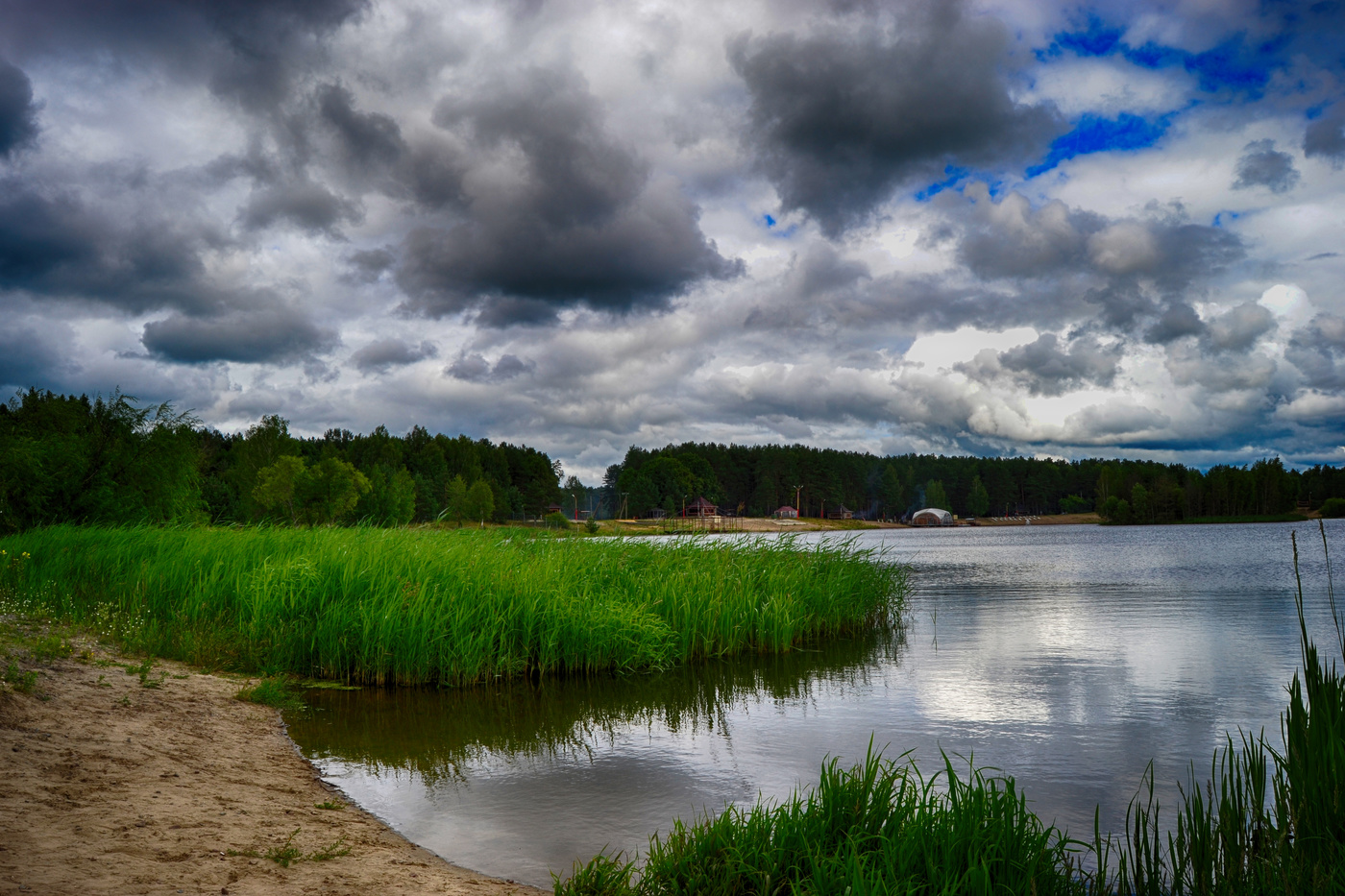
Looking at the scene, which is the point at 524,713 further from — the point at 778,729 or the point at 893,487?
the point at 893,487

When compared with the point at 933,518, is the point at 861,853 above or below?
above

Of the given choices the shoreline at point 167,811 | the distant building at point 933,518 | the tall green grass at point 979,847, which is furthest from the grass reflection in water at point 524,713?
the distant building at point 933,518

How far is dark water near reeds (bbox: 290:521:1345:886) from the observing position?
7.58 m

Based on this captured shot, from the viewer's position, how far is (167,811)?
225 inches

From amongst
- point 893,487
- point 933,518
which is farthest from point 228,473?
point 893,487

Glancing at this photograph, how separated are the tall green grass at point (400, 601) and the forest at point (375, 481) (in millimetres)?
2481

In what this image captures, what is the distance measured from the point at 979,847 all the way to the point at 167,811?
5.65 meters

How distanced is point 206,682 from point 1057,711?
12424 mm

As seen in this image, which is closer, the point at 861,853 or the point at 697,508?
the point at 861,853

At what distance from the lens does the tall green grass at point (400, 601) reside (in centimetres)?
1285

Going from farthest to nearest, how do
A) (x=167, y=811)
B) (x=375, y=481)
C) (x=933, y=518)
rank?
(x=933, y=518)
(x=375, y=481)
(x=167, y=811)

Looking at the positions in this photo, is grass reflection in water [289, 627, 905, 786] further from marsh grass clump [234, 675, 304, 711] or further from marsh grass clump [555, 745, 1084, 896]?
marsh grass clump [555, 745, 1084, 896]

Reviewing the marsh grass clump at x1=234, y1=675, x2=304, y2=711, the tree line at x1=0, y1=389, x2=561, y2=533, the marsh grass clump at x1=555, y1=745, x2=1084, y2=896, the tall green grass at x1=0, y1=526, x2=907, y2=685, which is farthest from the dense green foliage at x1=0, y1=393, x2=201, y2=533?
the marsh grass clump at x1=555, y1=745, x2=1084, y2=896

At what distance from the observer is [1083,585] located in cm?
3253
